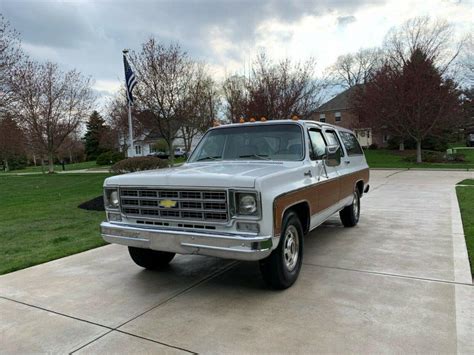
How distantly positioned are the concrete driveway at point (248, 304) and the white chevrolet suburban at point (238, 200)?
0.48 meters

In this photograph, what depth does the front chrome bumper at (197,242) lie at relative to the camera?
348cm

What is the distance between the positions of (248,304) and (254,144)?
2.26 meters

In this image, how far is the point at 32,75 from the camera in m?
27.6

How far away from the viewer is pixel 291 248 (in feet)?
14.1

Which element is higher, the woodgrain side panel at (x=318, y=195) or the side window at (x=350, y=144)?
the side window at (x=350, y=144)

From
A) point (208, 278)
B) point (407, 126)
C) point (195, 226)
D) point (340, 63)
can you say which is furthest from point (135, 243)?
point (340, 63)

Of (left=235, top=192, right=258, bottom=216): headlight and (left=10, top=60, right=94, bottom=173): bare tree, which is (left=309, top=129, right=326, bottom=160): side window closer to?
(left=235, top=192, right=258, bottom=216): headlight

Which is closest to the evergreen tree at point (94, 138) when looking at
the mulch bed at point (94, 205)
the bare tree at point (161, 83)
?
the bare tree at point (161, 83)

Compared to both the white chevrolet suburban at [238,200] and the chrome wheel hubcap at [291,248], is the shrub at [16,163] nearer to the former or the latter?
the white chevrolet suburban at [238,200]

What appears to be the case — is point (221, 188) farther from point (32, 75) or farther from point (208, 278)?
point (32, 75)

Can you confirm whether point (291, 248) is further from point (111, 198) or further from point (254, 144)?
point (111, 198)

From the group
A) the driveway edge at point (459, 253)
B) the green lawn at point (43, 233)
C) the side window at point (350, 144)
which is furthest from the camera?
the side window at point (350, 144)

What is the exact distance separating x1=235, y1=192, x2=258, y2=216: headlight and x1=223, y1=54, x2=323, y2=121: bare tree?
49.8 feet

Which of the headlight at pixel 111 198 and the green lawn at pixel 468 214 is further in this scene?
the green lawn at pixel 468 214
